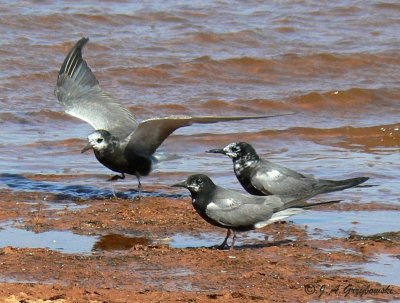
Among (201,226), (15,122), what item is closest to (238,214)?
(201,226)

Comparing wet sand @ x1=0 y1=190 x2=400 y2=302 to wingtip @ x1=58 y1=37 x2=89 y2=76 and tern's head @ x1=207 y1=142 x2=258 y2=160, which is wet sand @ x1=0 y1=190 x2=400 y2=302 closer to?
tern's head @ x1=207 y1=142 x2=258 y2=160

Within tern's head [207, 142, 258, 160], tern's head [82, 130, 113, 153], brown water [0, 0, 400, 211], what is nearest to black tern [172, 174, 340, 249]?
tern's head [207, 142, 258, 160]

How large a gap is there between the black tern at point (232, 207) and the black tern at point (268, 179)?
957mm

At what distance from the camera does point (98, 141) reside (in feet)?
36.1

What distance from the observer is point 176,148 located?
44.9 feet

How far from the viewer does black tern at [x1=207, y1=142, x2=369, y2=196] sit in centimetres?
1002

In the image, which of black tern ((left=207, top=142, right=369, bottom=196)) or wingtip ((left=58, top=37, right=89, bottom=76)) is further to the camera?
wingtip ((left=58, top=37, right=89, bottom=76))

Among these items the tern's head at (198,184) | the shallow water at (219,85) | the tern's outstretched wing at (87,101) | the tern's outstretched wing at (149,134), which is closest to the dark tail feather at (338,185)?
the shallow water at (219,85)

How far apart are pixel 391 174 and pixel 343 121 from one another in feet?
11.7

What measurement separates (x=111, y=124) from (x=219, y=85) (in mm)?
5745

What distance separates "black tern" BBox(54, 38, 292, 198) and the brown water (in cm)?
62

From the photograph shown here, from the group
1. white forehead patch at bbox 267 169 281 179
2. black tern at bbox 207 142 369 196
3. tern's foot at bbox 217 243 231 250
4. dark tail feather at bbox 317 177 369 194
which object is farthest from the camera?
white forehead patch at bbox 267 169 281 179

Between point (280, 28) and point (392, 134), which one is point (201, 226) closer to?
point (392, 134)

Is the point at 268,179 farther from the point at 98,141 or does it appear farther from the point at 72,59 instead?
the point at 72,59
